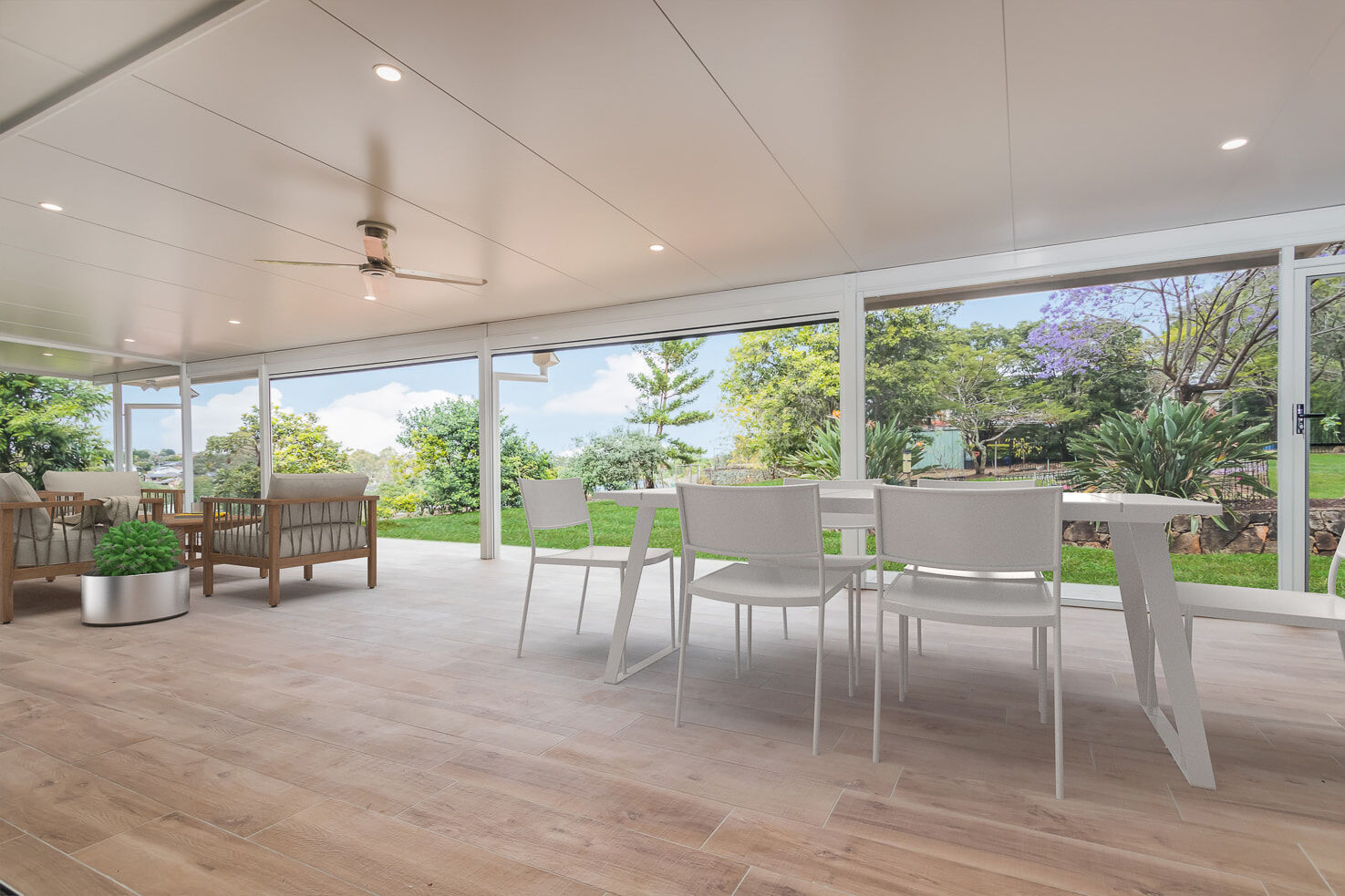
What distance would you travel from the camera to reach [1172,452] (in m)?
4.57

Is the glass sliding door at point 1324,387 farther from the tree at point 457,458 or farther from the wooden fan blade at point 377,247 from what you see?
the tree at point 457,458

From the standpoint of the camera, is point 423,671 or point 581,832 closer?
point 581,832

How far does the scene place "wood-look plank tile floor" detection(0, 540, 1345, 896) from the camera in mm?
1379

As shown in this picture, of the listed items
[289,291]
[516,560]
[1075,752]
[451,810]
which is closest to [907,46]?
[1075,752]

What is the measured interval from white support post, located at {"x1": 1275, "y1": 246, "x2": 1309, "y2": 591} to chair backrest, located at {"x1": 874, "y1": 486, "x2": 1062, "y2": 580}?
3044mm

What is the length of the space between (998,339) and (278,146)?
16.8ft

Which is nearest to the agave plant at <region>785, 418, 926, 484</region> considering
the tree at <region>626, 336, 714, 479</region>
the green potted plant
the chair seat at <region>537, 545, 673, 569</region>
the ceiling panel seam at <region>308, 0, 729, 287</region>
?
the ceiling panel seam at <region>308, 0, 729, 287</region>

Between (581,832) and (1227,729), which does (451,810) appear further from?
(1227,729)

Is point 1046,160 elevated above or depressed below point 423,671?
above

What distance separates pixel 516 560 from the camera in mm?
6305

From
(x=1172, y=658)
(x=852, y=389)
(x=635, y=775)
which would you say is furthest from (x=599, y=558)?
(x=852, y=389)

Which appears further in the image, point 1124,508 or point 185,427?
point 185,427

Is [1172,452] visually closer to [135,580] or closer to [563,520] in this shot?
[563,520]

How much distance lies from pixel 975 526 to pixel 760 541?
2.15 ft
